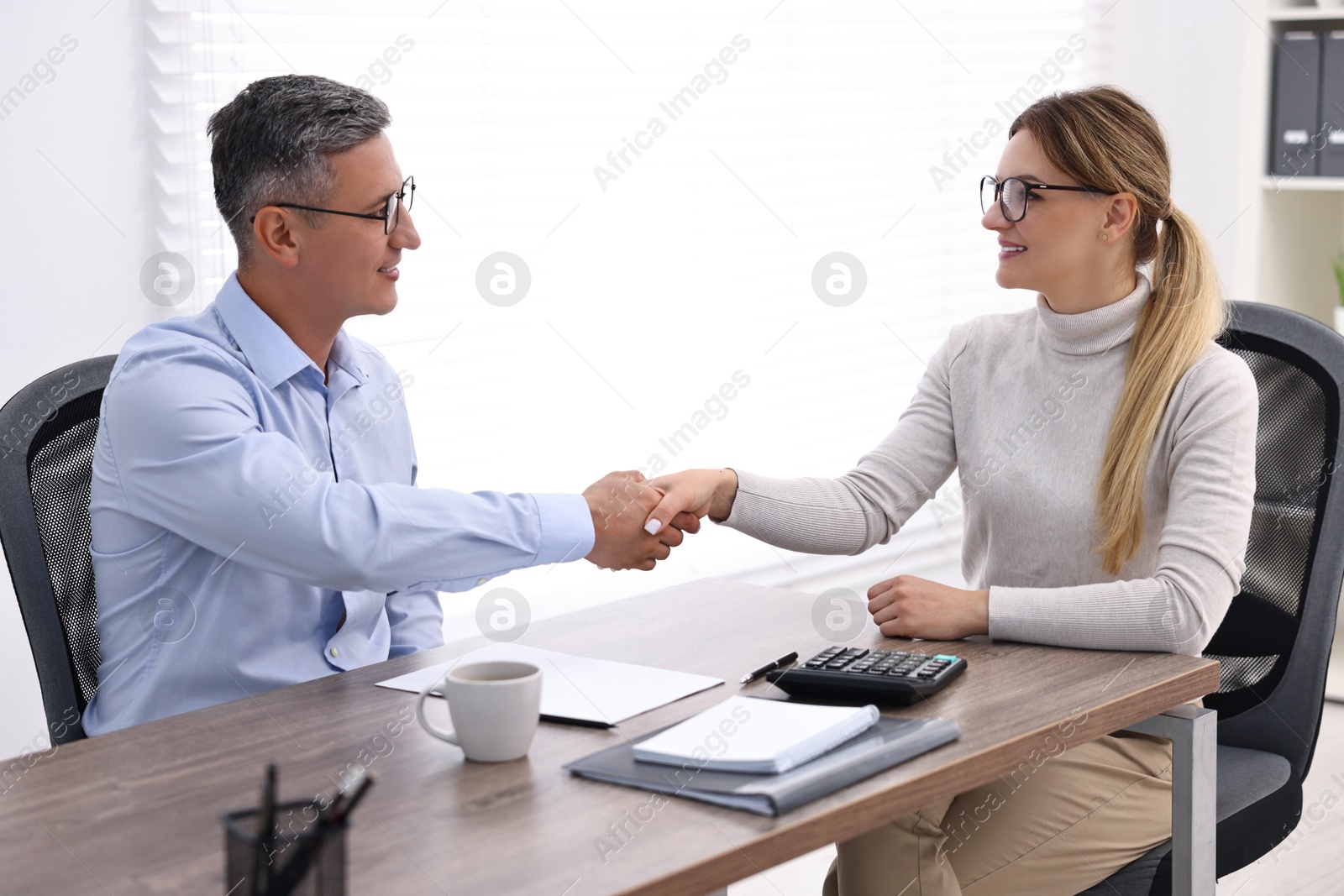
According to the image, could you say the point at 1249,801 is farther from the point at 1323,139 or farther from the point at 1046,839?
the point at 1323,139

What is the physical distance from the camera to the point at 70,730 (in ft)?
5.19

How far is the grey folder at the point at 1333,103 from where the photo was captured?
3.37m

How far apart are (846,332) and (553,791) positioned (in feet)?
7.72

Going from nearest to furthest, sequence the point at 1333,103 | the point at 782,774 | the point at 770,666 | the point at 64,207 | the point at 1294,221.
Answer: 1. the point at 782,774
2. the point at 770,666
3. the point at 64,207
4. the point at 1333,103
5. the point at 1294,221

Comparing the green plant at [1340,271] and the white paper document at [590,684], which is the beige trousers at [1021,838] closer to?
the white paper document at [590,684]

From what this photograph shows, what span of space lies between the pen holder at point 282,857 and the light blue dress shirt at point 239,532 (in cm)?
67

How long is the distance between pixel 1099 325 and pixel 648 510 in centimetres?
67

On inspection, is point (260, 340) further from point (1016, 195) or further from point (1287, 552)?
point (1287, 552)

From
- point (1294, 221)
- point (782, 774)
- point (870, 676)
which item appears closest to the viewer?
point (782, 774)

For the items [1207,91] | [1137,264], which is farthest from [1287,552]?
[1207,91]

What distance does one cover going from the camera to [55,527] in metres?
1.61

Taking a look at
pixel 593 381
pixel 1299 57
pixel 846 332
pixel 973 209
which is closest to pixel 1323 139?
pixel 1299 57

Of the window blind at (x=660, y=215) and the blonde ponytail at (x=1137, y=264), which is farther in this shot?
the window blind at (x=660, y=215)

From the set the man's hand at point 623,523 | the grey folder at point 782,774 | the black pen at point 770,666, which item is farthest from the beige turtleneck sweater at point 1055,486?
the grey folder at point 782,774
